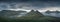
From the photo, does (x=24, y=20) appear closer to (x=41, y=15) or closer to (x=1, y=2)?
(x=41, y=15)

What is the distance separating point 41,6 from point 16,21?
0.36m

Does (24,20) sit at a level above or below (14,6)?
below

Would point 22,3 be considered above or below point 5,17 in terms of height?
above

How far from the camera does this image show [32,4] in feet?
4.45

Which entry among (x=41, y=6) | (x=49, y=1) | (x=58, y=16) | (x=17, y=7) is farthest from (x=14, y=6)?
(x=58, y=16)

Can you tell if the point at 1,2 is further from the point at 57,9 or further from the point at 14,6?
the point at 57,9

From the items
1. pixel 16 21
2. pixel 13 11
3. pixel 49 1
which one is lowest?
pixel 16 21

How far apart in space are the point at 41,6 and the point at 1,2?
51 cm

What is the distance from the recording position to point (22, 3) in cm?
135

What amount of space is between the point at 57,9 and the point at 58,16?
0.29ft

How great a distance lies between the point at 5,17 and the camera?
52.7 inches

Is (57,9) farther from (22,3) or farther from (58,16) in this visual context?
(22,3)

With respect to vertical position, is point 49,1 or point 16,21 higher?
point 49,1

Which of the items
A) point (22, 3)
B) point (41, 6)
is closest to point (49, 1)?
point (41, 6)
